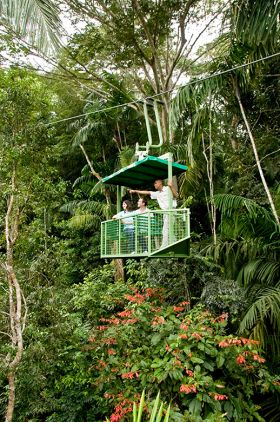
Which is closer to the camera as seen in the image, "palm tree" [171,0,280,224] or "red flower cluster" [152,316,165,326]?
"palm tree" [171,0,280,224]

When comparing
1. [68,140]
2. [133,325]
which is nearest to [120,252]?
[133,325]

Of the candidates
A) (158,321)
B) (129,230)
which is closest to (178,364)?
(158,321)

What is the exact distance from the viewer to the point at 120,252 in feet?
20.1

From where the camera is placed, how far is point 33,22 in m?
4.48

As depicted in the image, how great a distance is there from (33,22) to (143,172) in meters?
2.67

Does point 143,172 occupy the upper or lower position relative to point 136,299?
upper

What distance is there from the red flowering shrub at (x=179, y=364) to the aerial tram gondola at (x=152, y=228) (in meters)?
0.94

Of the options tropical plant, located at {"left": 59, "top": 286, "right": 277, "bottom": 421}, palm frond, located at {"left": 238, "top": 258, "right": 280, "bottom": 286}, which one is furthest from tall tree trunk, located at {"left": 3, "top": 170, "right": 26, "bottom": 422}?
palm frond, located at {"left": 238, "top": 258, "right": 280, "bottom": 286}

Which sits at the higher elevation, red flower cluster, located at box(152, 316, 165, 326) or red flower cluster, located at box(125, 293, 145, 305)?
red flower cluster, located at box(125, 293, 145, 305)

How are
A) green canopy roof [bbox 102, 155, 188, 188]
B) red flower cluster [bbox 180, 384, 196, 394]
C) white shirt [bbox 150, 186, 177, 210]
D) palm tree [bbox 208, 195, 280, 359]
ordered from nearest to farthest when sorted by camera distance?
1. red flower cluster [bbox 180, 384, 196, 394]
2. green canopy roof [bbox 102, 155, 188, 188]
3. white shirt [bbox 150, 186, 177, 210]
4. palm tree [bbox 208, 195, 280, 359]

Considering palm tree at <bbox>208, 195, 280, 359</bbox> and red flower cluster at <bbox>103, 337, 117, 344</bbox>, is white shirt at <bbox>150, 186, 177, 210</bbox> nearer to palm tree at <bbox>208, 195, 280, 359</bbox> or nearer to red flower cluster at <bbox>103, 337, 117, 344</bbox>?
palm tree at <bbox>208, 195, 280, 359</bbox>

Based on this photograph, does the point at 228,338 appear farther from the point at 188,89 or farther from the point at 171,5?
the point at 171,5

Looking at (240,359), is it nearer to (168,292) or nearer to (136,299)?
(136,299)

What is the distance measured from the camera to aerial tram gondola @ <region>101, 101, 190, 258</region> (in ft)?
18.0
